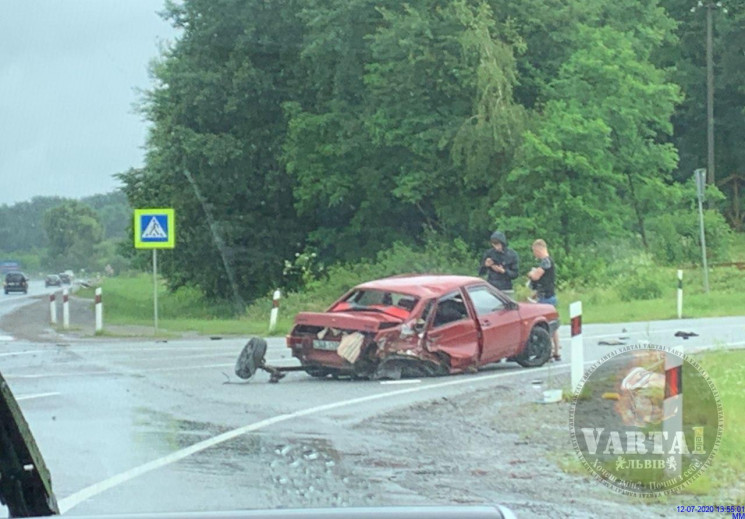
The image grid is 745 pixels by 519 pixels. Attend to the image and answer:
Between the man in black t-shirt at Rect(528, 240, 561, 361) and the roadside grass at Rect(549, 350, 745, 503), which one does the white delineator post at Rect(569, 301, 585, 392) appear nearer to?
the roadside grass at Rect(549, 350, 745, 503)

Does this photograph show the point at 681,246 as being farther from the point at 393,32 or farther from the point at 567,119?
the point at 393,32

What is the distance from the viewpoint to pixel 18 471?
10.1 feet

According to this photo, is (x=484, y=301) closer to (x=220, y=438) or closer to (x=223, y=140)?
(x=220, y=438)

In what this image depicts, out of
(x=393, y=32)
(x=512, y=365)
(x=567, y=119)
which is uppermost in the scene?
(x=393, y=32)

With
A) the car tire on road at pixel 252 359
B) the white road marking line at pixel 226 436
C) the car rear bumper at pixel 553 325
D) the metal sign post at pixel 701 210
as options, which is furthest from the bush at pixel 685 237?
the car tire on road at pixel 252 359

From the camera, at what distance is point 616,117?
3775 centimetres

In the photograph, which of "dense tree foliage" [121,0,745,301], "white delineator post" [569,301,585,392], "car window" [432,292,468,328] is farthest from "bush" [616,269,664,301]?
"white delineator post" [569,301,585,392]

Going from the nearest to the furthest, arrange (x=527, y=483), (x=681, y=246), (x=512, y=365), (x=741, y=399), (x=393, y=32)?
(x=527, y=483) < (x=741, y=399) < (x=512, y=365) < (x=681, y=246) < (x=393, y=32)

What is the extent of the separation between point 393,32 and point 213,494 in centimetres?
3292

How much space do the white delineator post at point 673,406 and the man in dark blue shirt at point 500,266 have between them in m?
7.48

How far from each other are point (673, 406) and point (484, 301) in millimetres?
6390

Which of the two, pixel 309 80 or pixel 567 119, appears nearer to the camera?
pixel 567 119

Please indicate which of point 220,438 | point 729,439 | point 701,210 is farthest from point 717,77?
point 220,438

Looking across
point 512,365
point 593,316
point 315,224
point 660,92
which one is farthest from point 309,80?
point 512,365
